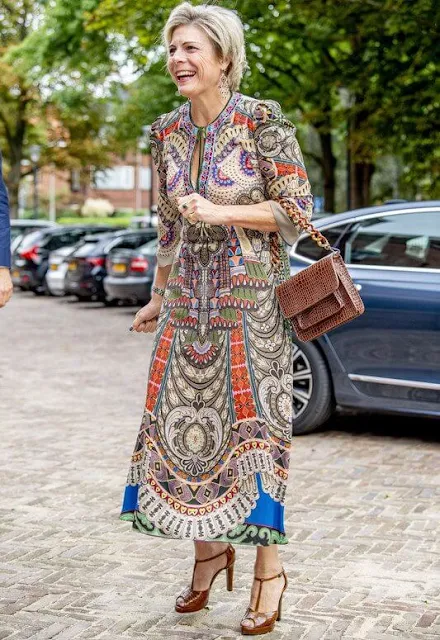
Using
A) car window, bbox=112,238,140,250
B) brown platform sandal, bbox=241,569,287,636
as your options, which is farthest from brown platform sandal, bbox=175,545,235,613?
car window, bbox=112,238,140,250

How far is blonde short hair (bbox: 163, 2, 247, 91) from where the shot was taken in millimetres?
4414

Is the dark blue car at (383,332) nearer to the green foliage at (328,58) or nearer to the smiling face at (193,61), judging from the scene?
the green foliage at (328,58)

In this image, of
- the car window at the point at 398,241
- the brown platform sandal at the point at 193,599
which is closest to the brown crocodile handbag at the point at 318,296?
the brown platform sandal at the point at 193,599

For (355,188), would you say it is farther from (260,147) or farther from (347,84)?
(260,147)

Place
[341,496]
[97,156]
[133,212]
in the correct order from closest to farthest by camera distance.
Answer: [341,496] < [97,156] < [133,212]

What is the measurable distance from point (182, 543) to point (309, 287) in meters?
1.93

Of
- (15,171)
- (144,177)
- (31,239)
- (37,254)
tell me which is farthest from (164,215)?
(144,177)

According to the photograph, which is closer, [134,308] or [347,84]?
[347,84]

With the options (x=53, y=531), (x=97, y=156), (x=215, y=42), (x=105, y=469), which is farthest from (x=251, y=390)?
(x=97, y=156)

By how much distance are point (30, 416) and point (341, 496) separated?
3754mm

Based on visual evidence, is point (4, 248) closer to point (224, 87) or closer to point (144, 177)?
point (224, 87)

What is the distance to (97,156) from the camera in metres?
50.6

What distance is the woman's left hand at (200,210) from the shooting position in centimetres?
427

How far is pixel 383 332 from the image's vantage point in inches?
335
